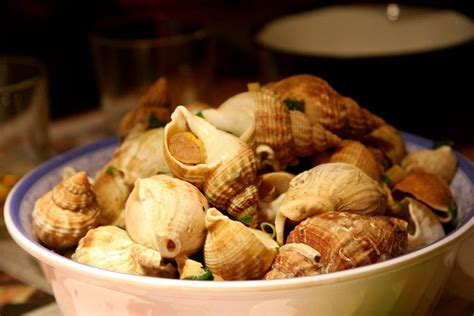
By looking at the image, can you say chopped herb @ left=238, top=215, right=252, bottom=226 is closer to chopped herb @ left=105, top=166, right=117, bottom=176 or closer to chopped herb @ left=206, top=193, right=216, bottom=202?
chopped herb @ left=206, top=193, right=216, bottom=202

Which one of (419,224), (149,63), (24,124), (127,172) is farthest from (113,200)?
(149,63)

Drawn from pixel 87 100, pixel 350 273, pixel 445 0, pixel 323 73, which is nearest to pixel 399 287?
pixel 350 273

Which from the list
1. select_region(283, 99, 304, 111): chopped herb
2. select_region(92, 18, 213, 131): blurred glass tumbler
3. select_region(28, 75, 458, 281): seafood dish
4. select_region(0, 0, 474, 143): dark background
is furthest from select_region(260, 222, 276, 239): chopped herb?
select_region(92, 18, 213, 131): blurred glass tumbler

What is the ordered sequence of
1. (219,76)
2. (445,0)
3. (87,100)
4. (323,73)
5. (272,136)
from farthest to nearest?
(87,100) < (219,76) < (445,0) < (323,73) < (272,136)

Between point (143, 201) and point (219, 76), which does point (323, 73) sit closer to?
point (143, 201)

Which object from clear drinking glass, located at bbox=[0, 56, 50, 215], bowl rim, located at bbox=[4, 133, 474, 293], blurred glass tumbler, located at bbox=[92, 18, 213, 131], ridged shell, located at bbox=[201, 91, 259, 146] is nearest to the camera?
bowl rim, located at bbox=[4, 133, 474, 293]

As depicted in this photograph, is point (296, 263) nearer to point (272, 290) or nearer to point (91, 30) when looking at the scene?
point (272, 290)

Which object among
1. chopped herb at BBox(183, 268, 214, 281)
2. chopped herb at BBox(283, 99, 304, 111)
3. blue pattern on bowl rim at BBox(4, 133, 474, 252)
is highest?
chopped herb at BBox(283, 99, 304, 111)
